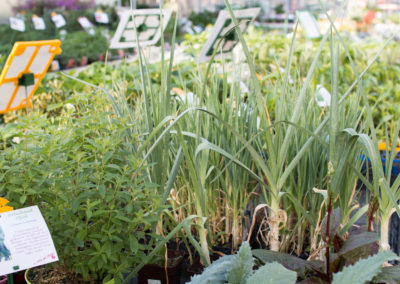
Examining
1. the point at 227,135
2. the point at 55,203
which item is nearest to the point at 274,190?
the point at 227,135

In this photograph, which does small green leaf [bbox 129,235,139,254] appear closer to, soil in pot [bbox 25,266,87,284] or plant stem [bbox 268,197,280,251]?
soil in pot [bbox 25,266,87,284]

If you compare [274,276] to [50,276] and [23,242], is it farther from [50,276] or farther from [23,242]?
[50,276]

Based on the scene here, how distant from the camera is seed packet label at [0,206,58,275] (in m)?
1.02

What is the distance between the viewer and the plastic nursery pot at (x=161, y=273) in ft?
4.54

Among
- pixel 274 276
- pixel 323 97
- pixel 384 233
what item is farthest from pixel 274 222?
pixel 323 97

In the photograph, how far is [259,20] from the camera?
11.3 meters

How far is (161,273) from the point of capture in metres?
1.39

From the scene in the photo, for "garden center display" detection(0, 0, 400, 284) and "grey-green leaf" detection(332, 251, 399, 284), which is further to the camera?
"garden center display" detection(0, 0, 400, 284)

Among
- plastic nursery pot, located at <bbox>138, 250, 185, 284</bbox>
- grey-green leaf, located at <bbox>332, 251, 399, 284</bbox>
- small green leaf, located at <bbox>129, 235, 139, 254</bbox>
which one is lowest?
Result: plastic nursery pot, located at <bbox>138, 250, 185, 284</bbox>

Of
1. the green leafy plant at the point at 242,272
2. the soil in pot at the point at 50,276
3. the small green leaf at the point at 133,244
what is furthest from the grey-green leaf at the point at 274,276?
the soil in pot at the point at 50,276

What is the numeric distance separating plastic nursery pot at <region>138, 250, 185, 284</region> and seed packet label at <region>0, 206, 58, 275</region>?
1.39 ft

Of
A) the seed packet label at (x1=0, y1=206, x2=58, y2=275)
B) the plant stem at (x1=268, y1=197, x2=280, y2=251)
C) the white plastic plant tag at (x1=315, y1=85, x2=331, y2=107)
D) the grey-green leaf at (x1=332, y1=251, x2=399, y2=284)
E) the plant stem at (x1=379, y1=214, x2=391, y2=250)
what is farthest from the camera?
the white plastic plant tag at (x1=315, y1=85, x2=331, y2=107)

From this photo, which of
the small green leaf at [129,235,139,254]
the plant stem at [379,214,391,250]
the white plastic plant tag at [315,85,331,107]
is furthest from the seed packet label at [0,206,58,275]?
the white plastic plant tag at [315,85,331,107]

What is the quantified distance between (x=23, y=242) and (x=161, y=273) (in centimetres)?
49
